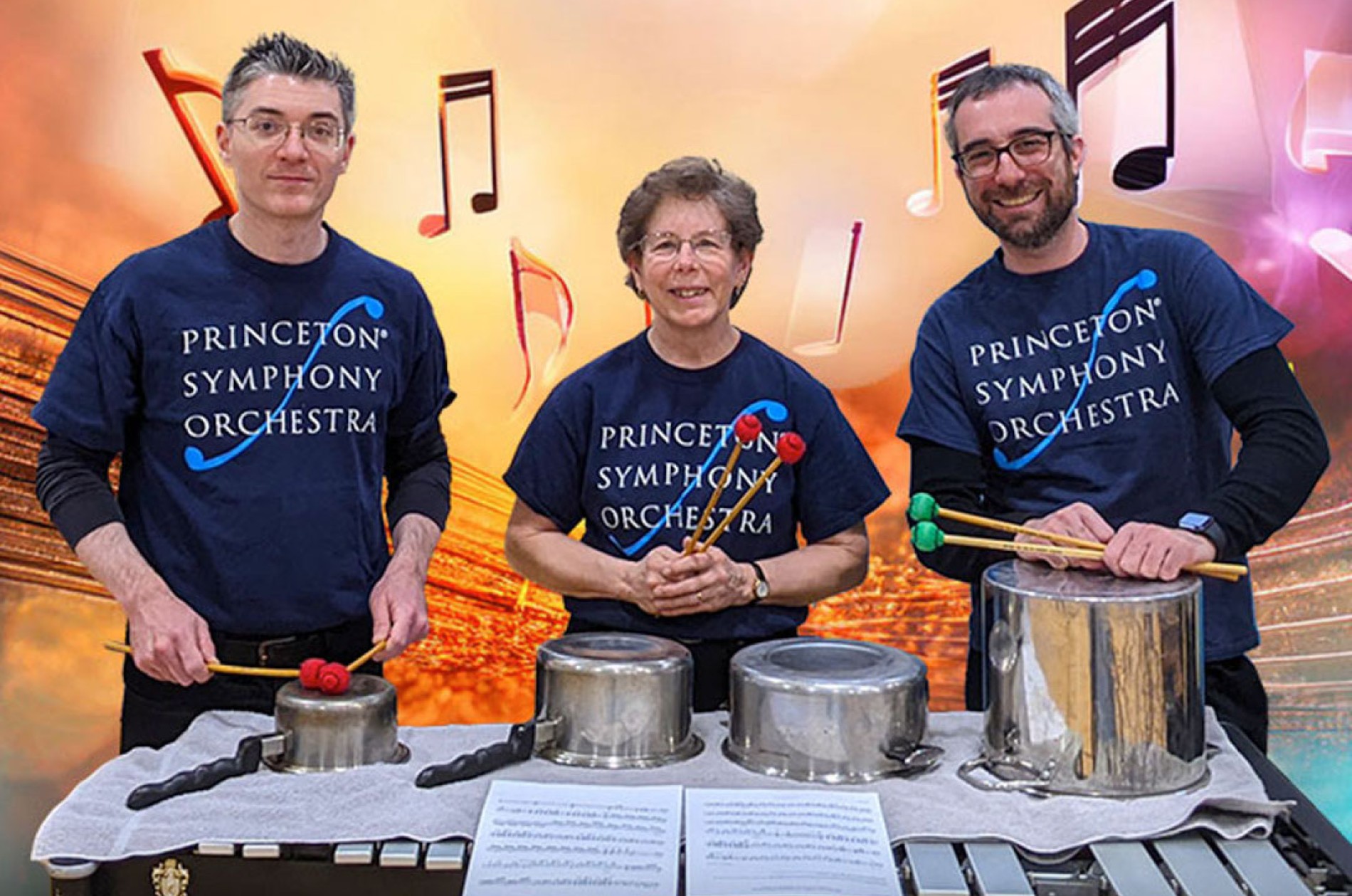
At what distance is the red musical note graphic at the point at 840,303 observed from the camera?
3377 mm

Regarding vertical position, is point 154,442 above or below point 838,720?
above

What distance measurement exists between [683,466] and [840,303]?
1257 mm

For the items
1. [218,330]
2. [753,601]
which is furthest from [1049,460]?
[218,330]

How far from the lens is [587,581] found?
2.24 m

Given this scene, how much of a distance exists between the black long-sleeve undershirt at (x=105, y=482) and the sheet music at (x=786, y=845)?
34.5 inches

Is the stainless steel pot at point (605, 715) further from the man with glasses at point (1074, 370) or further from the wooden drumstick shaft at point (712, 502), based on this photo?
the man with glasses at point (1074, 370)

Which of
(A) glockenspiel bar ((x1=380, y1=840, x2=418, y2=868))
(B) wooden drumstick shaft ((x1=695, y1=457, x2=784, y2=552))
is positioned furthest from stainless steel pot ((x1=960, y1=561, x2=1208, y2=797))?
(A) glockenspiel bar ((x1=380, y1=840, x2=418, y2=868))

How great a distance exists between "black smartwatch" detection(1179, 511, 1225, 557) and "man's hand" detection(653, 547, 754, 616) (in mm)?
683

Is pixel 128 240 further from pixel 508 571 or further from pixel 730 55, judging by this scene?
pixel 730 55

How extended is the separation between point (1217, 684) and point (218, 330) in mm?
1742

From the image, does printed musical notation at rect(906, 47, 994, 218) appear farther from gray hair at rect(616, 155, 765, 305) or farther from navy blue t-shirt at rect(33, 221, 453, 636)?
navy blue t-shirt at rect(33, 221, 453, 636)

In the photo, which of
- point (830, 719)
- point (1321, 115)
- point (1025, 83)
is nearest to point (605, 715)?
point (830, 719)

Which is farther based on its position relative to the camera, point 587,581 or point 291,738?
point 587,581

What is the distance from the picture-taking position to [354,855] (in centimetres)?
152
